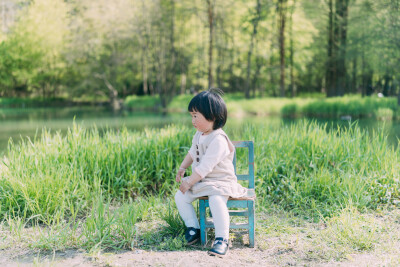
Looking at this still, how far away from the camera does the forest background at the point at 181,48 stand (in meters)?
22.2

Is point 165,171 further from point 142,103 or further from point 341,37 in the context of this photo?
point 142,103

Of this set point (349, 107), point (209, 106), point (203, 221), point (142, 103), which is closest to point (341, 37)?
point (349, 107)

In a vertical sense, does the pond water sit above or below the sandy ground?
below

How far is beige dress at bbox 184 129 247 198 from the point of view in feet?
8.87

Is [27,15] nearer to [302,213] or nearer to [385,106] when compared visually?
[385,106]

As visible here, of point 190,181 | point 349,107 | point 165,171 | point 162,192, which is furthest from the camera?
point 349,107

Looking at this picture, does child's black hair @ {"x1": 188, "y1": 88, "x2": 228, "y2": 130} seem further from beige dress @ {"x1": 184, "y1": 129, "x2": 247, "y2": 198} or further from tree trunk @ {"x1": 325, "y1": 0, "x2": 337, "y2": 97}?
tree trunk @ {"x1": 325, "y1": 0, "x2": 337, "y2": 97}

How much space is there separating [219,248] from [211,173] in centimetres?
54

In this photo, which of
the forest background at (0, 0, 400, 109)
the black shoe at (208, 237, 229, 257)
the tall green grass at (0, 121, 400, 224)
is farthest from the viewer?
the forest background at (0, 0, 400, 109)

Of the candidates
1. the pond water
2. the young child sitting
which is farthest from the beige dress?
the pond water

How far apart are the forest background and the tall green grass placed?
620 inches

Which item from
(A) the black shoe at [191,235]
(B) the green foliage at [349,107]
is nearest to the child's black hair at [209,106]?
(A) the black shoe at [191,235]

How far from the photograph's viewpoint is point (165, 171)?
4680mm

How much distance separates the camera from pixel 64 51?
31438mm
